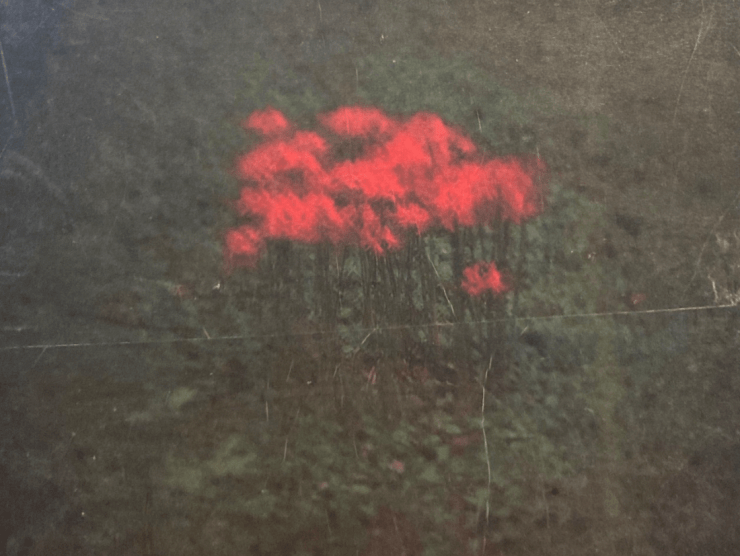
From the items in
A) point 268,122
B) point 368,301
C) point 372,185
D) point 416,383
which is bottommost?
point 416,383

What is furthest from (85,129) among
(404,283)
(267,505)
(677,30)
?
(677,30)

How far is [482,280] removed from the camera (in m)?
2.11

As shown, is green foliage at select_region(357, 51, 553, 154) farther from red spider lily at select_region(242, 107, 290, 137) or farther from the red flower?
red spider lily at select_region(242, 107, 290, 137)

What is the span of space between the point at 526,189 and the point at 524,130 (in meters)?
0.29

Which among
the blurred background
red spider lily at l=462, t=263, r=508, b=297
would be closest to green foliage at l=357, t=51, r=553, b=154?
the blurred background

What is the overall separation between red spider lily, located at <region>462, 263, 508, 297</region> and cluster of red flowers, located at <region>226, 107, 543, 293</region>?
0.05 ft

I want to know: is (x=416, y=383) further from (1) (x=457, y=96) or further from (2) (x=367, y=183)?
(1) (x=457, y=96)

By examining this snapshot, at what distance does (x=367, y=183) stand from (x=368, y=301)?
1.77 ft

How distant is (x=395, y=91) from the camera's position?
225 centimetres

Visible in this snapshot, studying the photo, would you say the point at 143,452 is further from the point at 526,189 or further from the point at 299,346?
the point at 526,189

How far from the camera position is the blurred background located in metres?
1.99

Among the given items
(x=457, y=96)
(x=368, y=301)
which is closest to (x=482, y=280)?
(x=368, y=301)

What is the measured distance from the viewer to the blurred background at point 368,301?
1.99m

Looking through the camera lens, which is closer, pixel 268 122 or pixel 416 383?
pixel 416 383
